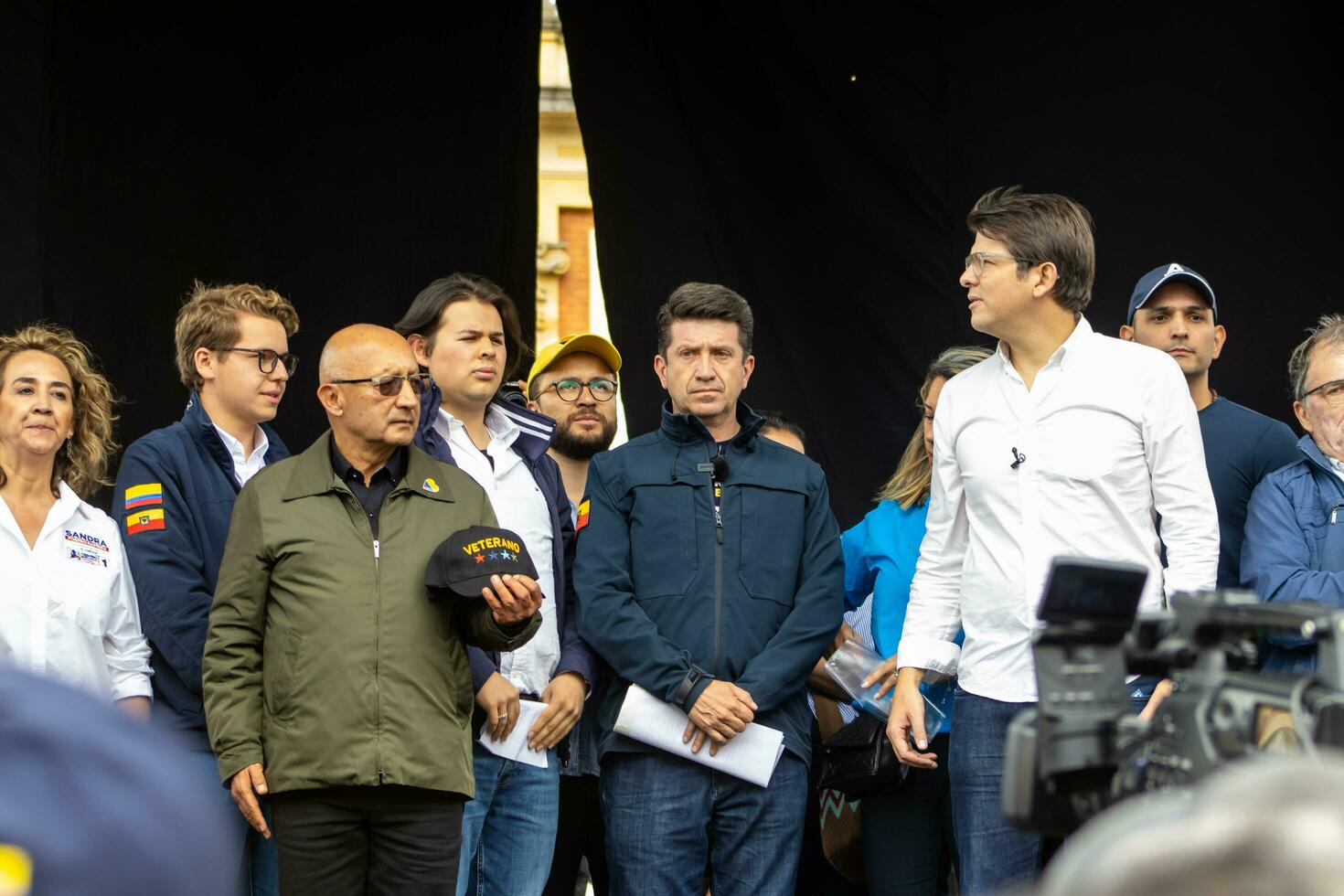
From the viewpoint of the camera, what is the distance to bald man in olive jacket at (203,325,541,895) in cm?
298

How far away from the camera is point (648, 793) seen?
333 cm

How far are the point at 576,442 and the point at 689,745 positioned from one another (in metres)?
1.23

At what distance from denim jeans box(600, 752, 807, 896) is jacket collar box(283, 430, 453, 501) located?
768mm

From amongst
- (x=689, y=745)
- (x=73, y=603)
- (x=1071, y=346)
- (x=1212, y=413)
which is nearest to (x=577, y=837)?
(x=689, y=745)

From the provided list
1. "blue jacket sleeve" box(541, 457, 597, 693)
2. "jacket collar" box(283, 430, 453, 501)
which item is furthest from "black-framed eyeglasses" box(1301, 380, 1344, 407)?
"jacket collar" box(283, 430, 453, 501)

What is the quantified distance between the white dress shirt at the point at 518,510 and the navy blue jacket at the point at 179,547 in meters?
0.57

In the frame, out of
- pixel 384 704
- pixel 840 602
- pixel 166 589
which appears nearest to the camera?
pixel 384 704

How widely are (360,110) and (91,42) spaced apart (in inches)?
32.6

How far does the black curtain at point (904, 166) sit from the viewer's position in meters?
Result: 4.35

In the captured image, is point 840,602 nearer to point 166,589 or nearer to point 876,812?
point 876,812

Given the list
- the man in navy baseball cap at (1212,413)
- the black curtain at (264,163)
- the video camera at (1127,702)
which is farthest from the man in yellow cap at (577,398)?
the video camera at (1127,702)

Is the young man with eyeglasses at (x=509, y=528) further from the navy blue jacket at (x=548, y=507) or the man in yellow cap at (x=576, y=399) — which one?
the man in yellow cap at (x=576, y=399)

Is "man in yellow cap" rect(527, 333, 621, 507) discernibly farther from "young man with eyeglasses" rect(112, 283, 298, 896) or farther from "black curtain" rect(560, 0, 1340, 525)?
"young man with eyeglasses" rect(112, 283, 298, 896)

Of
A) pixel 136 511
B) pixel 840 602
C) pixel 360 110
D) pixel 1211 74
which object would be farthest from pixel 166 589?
pixel 1211 74
